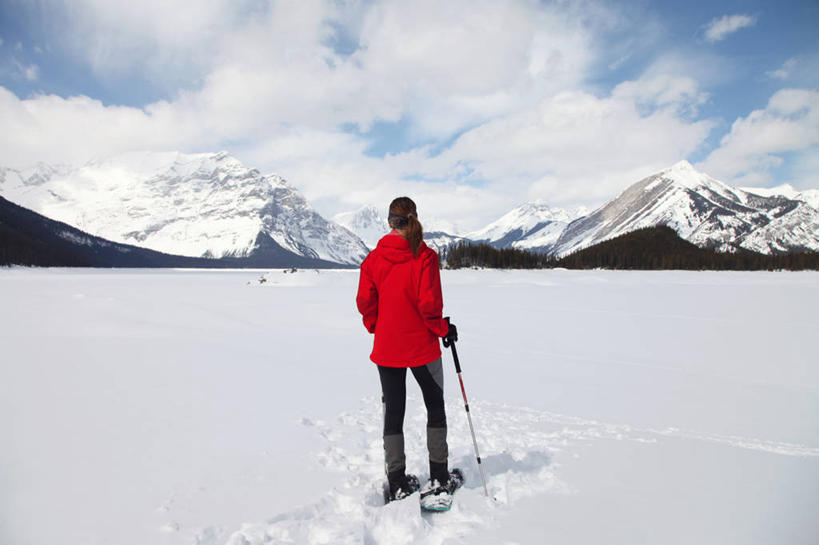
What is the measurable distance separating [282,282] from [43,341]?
38.3 meters

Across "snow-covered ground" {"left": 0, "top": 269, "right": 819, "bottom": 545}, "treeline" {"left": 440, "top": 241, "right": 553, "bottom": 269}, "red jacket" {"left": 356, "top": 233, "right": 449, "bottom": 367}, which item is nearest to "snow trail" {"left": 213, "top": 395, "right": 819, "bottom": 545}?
"snow-covered ground" {"left": 0, "top": 269, "right": 819, "bottom": 545}

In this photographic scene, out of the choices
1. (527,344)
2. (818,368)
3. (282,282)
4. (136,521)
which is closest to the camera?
(136,521)

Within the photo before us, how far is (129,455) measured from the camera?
13.0 ft

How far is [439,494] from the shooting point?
12.0 ft

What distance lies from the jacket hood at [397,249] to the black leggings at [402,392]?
103 cm

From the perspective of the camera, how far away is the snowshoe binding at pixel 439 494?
3529 millimetres

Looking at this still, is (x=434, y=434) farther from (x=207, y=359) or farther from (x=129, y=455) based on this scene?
(x=207, y=359)

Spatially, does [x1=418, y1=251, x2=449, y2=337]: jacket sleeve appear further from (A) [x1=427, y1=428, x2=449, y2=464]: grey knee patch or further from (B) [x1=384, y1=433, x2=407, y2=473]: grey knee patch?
(B) [x1=384, y1=433, x2=407, y2=473]: grey knee patch

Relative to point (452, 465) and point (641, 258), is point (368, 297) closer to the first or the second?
point (452, 465)

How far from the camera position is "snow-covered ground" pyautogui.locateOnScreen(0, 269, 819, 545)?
3172 millimetres

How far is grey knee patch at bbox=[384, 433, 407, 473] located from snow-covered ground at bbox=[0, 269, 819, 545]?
0.99 feet

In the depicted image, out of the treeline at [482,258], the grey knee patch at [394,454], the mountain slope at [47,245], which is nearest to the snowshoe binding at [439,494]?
the grey knee patch at [394,454]

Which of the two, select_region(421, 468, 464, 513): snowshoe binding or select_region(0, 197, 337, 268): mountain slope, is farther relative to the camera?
select_region(0, 197, 337, 268): mountain slope

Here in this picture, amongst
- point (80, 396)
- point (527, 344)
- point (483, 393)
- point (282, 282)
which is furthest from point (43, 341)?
point (282, 282)
